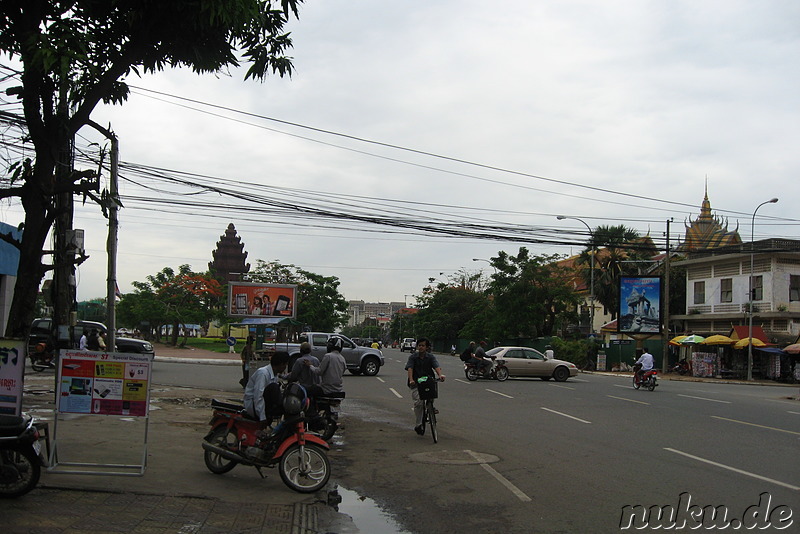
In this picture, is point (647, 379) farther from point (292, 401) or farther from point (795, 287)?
point (795, 287)

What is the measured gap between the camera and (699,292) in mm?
50094

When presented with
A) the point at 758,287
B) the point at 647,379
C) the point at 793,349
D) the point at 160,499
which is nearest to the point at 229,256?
the point at 758,287

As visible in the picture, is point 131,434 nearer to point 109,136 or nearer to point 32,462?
point 32,462

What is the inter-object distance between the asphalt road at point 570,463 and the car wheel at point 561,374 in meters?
10.1

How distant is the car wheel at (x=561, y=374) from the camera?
29.7 metres

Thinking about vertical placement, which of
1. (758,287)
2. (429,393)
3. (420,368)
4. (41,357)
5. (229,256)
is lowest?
(41,357)

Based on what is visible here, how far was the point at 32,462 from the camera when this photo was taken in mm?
7086

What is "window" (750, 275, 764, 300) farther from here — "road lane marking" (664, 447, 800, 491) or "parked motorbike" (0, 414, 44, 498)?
"parked motorbike" (0, 414, 44, 498)

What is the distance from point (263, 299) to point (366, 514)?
42.9 metres

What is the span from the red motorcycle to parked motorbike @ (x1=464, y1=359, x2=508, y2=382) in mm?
20434

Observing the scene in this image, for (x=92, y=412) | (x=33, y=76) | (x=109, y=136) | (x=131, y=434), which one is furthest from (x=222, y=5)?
(x=109, y=136)

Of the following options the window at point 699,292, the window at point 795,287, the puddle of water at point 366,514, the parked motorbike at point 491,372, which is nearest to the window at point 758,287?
the window at point 795,287

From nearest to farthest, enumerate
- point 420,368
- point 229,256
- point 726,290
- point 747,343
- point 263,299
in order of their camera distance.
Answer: point 420,368 → point 747,343 → point 726,290 → point 263,299 → point 229,256

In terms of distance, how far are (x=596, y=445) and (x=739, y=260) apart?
38.9 m
